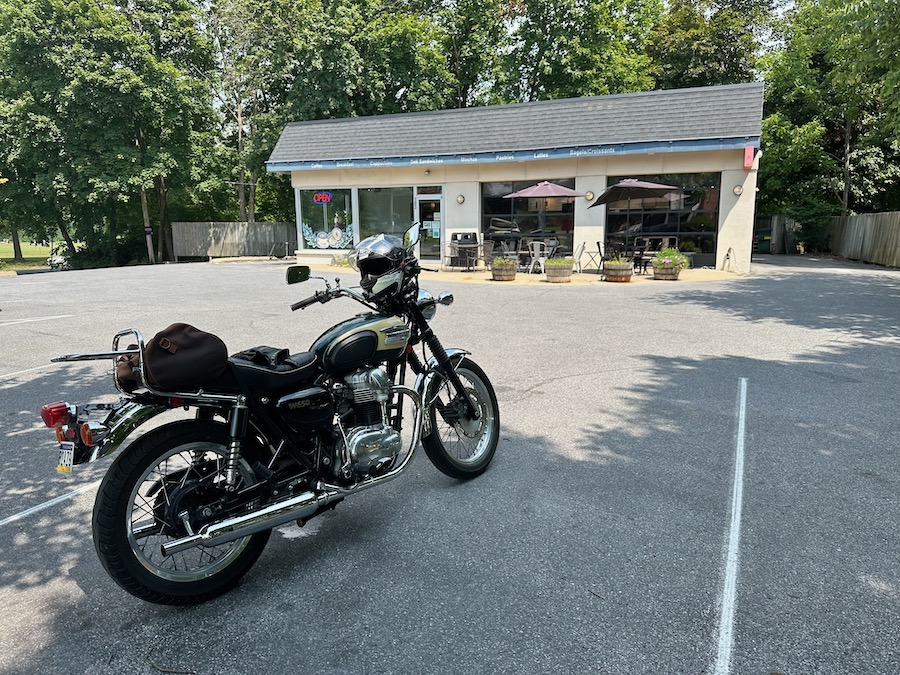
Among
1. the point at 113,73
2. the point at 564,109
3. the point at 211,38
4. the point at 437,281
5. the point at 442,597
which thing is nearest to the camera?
the point at 442,597

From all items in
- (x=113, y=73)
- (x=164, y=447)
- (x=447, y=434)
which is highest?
(x=113, y=73)

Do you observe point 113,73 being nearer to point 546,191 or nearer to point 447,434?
point 546,191

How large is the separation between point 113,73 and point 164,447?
25.9 m

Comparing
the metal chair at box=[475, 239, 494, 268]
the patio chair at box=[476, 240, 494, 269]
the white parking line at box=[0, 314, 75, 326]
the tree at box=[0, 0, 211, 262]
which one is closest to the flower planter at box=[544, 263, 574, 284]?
the patio chair at box=[476, 240, 494, 269]

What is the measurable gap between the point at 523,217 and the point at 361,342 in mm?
16441

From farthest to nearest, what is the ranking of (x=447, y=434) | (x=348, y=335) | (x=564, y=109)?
(x=564, y=109)
(x=447, y=434)
(x=348, y=335)

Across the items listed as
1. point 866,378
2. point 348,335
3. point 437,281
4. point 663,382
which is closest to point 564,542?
point 348,335

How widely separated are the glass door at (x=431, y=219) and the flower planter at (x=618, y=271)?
22.6ft

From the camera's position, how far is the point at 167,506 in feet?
7.88

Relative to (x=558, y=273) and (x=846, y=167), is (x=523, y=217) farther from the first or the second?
(x=846, y=167)

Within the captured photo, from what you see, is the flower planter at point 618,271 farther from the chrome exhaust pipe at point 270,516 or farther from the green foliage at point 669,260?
the chrome exhaust pipe at point 270,516

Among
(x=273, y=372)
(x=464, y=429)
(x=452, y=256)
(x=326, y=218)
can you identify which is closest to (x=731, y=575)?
(x=464, y=429)

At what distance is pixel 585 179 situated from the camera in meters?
17.4

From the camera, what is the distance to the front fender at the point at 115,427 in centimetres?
219
